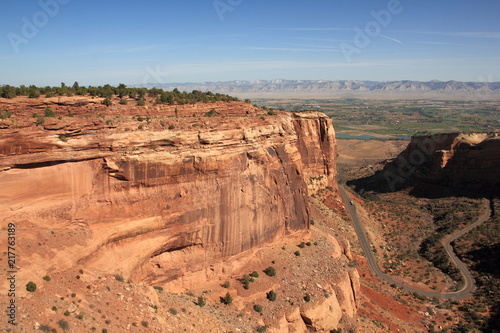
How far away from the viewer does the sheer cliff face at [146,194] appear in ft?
71.0

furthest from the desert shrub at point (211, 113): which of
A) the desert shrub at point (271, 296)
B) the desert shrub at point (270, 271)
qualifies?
the desert shrub at point (271, 296)

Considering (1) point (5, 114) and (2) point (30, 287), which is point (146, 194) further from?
(1) point (5, 114)

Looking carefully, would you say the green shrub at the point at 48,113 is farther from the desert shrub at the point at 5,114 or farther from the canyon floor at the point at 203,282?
the desert shrub at the point at 5,114

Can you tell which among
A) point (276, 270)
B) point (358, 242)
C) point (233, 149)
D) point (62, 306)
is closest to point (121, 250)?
point (62, 306)

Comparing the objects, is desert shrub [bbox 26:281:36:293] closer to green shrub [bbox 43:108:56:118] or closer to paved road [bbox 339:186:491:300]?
green shrub [bbox 43:108:56:118]

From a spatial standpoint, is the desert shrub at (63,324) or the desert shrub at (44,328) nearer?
the desert shrub at (44,328)

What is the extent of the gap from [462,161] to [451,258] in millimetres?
32968

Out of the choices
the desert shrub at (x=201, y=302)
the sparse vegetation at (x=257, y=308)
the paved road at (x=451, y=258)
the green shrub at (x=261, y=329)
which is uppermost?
the desert shrub at (x=201, y=302)

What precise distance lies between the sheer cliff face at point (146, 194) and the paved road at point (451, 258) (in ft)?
70.0

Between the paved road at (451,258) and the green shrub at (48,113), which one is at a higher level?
the green shrub at (48,113)

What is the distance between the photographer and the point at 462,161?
75500mm

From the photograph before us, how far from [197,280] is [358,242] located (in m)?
32.4

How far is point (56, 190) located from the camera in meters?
22.5

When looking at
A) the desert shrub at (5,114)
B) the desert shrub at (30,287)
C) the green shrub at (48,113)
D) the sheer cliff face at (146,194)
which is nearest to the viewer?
the desert shrub at (30,287)
